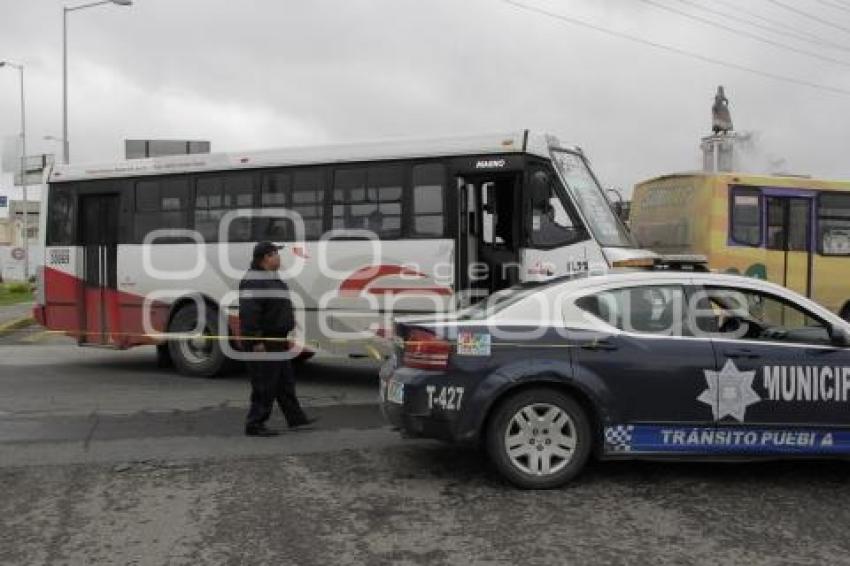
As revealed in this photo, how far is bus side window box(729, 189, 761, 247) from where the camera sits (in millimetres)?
13703

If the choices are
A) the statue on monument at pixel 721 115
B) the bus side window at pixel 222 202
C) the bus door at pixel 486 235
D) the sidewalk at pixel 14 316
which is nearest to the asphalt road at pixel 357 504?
the bus door at pixel 486 235

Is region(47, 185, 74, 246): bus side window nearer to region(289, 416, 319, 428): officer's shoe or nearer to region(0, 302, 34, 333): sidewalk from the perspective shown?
region(289, 416, 319, 428): officer's shoe

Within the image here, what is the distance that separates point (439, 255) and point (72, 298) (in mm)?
5357

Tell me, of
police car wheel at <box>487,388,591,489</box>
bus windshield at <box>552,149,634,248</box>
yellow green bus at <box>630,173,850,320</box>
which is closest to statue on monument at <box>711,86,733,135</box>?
yellow green bus at <box>630,173,850,320</box>

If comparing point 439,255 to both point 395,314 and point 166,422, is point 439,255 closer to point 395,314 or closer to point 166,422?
point 395,314

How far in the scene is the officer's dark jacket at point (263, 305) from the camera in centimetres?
788

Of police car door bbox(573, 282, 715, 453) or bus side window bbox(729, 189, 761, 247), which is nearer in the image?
police car door bbox(573, 282, 715, 453)

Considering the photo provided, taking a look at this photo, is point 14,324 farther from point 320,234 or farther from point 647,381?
point 647,381

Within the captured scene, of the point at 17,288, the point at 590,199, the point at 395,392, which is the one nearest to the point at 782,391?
the point at 395,392

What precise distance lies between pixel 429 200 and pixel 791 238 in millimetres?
6570

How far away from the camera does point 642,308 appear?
245 inches

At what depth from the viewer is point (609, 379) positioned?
6.03 metres

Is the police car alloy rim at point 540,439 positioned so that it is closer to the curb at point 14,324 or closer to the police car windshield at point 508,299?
the police car windshield at point 508,299

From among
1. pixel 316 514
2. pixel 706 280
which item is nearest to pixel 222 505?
pixel 316 514
